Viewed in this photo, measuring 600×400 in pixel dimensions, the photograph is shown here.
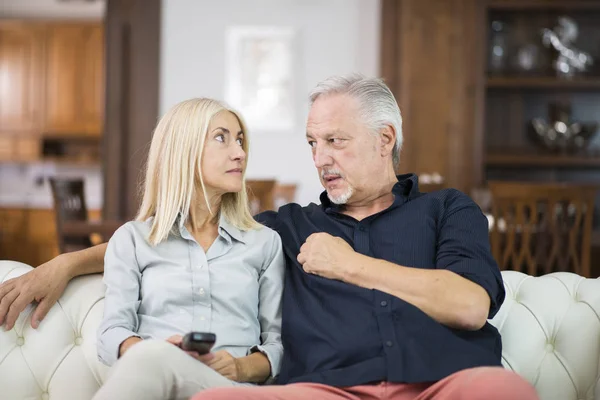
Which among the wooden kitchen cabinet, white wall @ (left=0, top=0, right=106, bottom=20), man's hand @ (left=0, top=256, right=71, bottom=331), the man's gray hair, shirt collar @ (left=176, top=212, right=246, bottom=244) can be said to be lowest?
the wooden kitchen cabinet

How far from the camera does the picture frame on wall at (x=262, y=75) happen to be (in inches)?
228

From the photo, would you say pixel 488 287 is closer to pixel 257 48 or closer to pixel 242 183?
pixel 242 183

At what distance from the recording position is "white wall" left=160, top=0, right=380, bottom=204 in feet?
18.8

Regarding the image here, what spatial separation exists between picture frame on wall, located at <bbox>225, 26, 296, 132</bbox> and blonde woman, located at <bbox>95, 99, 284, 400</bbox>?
149 inches

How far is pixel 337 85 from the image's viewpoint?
2.15 metres

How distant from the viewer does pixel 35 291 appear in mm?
1921

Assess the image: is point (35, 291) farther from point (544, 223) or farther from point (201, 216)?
point (544, 223)

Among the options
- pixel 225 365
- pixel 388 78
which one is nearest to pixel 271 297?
pixel 225 365

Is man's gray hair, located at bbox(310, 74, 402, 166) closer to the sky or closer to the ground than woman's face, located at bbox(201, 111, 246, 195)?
closer to the sky

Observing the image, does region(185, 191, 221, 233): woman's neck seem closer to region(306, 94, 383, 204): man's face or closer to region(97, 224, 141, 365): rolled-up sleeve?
region(97, 224, 141, 365): rolled-up sleeve

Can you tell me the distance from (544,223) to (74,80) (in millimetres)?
5373

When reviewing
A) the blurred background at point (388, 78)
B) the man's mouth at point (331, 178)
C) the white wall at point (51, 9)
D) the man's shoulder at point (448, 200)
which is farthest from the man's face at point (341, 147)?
the white wall at point (51, 9)

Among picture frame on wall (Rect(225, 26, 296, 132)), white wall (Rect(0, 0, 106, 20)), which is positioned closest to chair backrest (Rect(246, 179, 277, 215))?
picture frame on wall (Rect(225, 26, 296, 132))

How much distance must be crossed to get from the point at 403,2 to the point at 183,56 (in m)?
1.56
